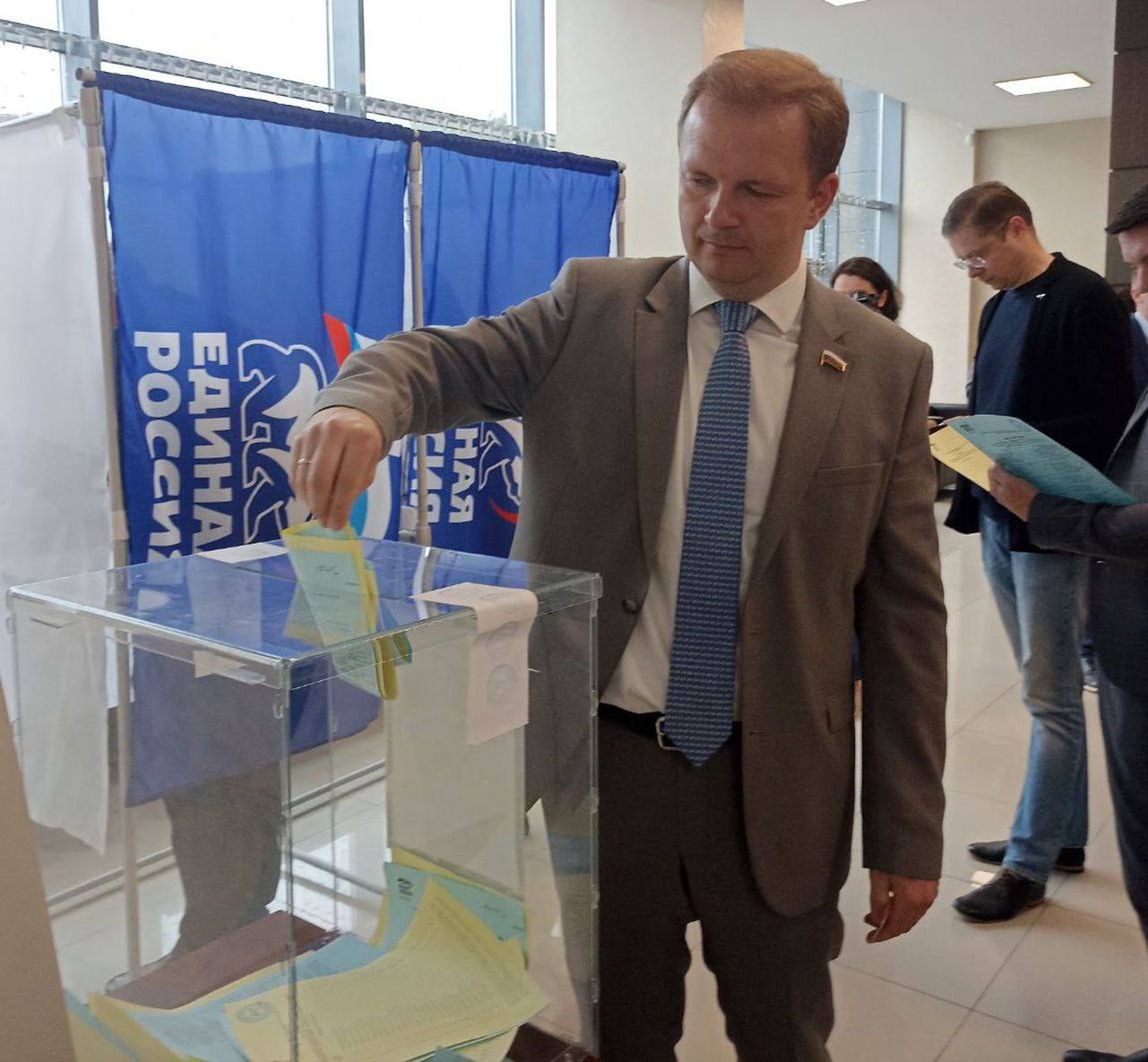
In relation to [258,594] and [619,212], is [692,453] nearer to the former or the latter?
[258,594]

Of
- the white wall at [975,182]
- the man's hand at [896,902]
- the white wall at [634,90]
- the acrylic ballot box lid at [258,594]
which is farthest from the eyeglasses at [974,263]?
the white wall at [975,182]

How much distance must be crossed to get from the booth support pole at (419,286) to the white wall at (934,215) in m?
9.05

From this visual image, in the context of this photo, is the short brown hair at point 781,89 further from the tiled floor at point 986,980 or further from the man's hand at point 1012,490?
the tiled floor at point 986,980

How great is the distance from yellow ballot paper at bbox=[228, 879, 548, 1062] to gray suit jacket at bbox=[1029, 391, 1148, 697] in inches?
54.0

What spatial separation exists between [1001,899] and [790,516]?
7.01 feet

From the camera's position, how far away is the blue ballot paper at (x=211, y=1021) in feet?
2.93

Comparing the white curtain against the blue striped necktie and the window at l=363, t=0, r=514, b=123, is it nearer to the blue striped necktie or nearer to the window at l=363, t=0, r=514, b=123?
the blue striped necktie

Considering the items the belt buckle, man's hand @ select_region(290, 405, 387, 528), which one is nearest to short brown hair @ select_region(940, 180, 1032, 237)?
the belt buckle

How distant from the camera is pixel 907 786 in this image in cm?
148

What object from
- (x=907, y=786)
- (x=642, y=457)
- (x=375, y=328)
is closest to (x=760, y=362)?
(x=642, y=457)

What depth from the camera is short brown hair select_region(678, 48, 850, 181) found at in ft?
4.17

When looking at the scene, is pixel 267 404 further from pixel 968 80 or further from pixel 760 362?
pixel 968 80

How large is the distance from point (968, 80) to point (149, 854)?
9568mm

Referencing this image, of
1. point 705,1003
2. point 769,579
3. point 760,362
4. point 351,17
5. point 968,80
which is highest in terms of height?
point 968,80
